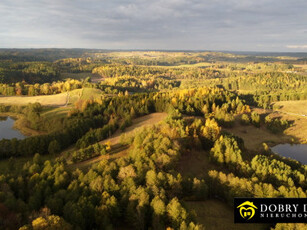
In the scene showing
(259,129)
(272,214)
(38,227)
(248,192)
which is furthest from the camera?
(259,129)

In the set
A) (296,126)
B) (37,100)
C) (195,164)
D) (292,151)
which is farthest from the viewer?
(37,100)

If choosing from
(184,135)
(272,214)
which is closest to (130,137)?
(184,135)

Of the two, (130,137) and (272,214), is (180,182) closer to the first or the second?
(272,214)

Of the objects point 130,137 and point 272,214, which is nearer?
point 272,214

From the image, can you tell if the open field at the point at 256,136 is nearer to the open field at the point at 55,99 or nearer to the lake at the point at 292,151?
the lake at the point at 292,151

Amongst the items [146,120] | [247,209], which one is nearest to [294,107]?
[146,120]

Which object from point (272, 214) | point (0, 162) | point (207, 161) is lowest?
point (0, 162)

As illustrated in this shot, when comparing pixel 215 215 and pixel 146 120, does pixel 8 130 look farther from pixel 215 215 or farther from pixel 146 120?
pixel 215 215
